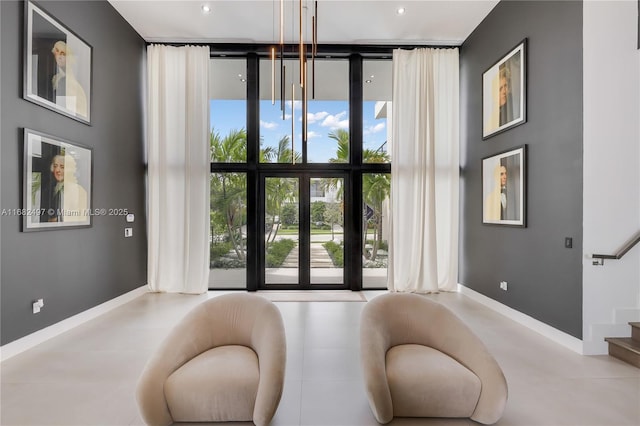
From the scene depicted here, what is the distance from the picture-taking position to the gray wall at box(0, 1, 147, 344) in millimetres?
2963

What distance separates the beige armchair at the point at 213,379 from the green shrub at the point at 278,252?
137 inches

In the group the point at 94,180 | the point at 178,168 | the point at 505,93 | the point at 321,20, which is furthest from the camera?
the point at 178,168

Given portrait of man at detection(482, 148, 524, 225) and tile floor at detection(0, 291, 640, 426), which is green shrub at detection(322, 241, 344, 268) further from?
portrait of man at detection(482, 148, 524, 225)

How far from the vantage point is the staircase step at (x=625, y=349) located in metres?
2.82

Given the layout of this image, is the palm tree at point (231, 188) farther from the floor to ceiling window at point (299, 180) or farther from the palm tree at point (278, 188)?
the palm tree at point (278, 188)

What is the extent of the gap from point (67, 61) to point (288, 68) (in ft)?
10.7

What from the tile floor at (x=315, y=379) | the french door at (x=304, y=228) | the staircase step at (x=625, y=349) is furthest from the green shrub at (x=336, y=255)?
the staircase step at (x=625, y=349)

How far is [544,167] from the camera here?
3.54 metres

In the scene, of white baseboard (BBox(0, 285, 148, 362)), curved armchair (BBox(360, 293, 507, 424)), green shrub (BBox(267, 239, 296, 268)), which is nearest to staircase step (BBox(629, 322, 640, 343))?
curved armchair (BBox(360, 293, 507, 424))

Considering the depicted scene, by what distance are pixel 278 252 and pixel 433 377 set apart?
4.00 m

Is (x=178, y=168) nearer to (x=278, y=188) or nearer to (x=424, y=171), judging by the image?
(x=278, y=188)

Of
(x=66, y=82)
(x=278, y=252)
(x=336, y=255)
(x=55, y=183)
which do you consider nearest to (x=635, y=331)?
(x=336, y=255)

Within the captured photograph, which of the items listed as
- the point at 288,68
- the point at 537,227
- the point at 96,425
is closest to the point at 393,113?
the point at 288,68

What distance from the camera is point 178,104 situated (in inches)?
210
